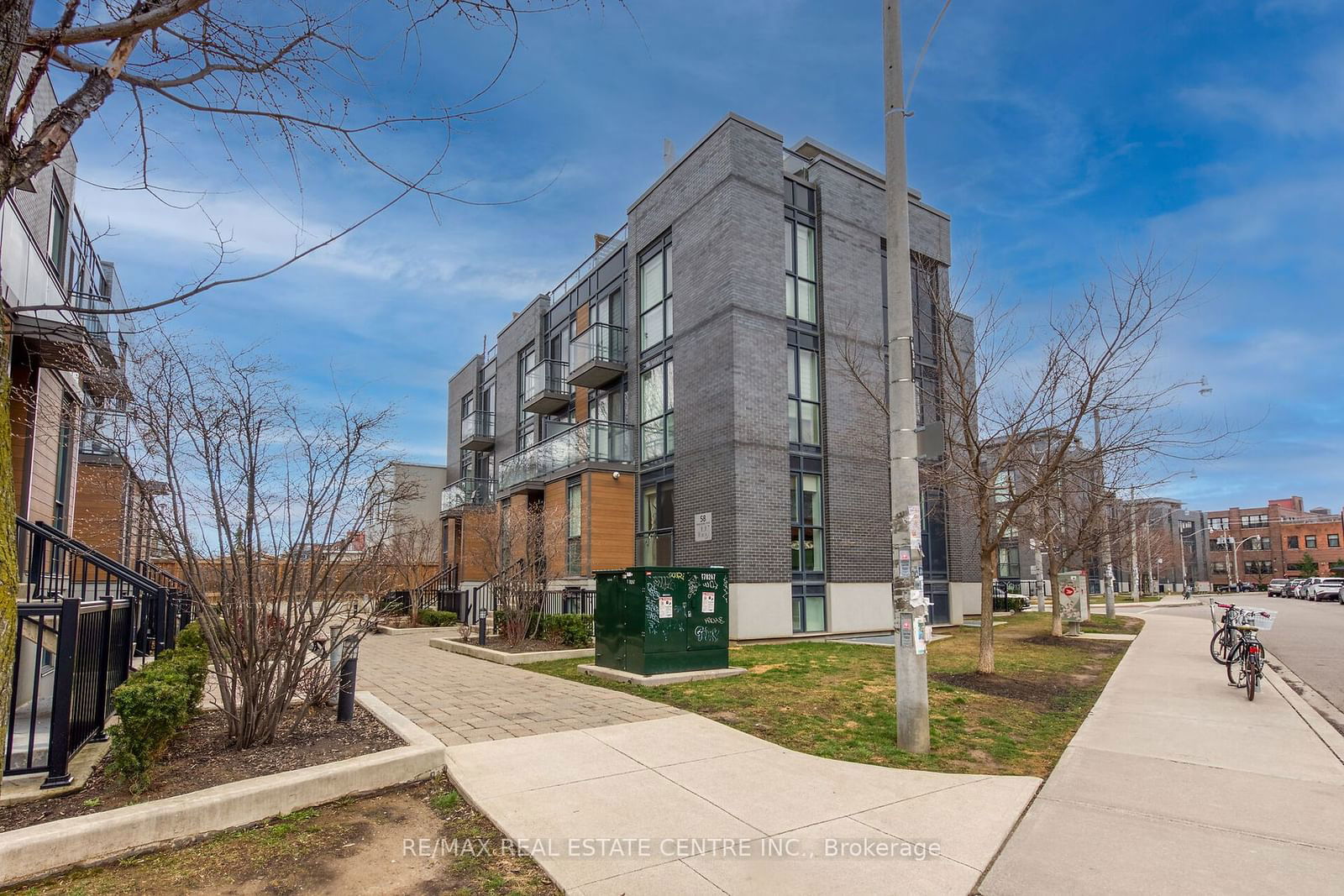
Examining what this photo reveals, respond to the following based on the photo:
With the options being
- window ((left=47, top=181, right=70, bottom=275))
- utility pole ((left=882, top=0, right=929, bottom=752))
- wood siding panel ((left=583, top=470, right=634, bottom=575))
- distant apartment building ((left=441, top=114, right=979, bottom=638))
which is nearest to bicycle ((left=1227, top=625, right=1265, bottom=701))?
utility pole ((left=882, top=0, right=929, bottom=752))

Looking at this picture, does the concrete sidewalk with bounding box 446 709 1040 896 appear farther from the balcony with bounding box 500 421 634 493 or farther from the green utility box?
the balcony with bounding box 500 421 634 493

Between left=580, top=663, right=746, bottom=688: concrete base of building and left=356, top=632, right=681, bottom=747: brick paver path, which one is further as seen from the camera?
left=580, top=663, right=746, bottom=688: concrete base of building

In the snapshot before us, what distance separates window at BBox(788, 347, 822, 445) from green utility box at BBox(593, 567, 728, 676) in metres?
8.77

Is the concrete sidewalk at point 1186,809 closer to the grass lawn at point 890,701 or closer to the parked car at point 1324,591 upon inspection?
the grass lawn at point 890,701

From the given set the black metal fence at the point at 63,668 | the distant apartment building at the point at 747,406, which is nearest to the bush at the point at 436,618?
the distant apartment building at the point at 747,406

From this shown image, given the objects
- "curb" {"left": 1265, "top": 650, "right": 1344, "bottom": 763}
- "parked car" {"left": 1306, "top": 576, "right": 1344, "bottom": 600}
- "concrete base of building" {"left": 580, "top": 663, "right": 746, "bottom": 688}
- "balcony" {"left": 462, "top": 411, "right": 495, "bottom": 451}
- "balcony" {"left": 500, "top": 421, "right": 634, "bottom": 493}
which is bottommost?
"parked car" {"left": 1306, "top": 576, "right": 1344, "bottom": 600}

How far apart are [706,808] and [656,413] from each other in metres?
16.2

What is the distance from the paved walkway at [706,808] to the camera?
4059 millimetres

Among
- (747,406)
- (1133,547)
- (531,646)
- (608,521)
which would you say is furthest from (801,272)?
(1133,547)

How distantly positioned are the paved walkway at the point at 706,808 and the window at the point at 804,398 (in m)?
12.0

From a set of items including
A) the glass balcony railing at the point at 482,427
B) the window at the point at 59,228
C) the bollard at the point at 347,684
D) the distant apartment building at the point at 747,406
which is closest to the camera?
the bollard at the point at 347,684

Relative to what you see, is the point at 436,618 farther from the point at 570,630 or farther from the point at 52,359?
the point at 52,359

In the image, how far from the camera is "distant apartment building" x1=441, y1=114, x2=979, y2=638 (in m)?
17.9

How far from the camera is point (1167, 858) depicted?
171 inches
